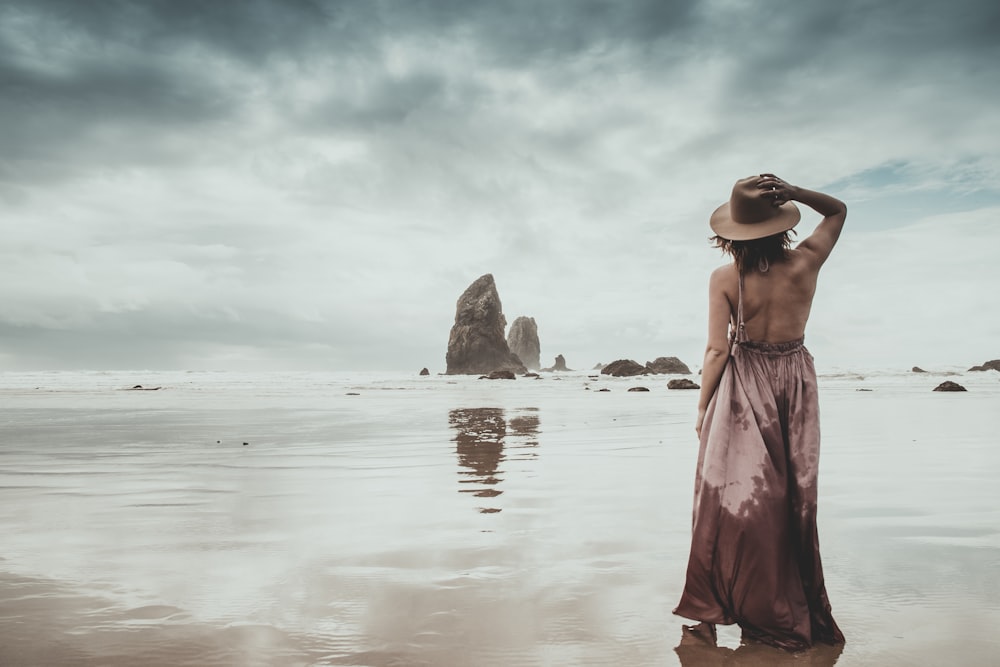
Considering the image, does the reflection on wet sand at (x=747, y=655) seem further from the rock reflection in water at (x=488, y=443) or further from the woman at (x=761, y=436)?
the rock reflection in water at (x=488, y=443)

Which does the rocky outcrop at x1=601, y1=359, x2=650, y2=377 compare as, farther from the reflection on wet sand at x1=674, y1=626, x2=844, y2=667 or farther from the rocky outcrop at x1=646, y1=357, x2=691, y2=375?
the reflection on wet sand at x1=674, y1=626, x2=844, y2=667

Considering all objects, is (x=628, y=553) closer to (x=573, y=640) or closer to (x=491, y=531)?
(x=491, y=531)

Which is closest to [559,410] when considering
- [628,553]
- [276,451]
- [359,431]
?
[359,431]

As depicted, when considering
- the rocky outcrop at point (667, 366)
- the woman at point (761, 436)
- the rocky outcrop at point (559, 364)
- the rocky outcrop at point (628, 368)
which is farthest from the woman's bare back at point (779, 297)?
the rocky outcrop at point (559, 364)

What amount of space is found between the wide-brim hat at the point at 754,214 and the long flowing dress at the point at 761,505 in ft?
1.00

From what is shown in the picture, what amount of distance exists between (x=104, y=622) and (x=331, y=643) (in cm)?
114

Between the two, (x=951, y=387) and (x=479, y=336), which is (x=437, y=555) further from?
(x=479, y=336)

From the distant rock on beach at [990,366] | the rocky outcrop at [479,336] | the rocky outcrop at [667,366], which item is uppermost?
the rocky outcrop at [479,336]

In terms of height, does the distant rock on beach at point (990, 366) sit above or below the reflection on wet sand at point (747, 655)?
above

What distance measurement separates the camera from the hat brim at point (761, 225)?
3090 millimetres

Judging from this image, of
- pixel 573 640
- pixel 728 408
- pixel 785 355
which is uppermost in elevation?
pixel 785 355

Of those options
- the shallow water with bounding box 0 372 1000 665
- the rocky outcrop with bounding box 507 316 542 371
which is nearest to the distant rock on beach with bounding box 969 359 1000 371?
the shallow water with bounding box 0 372 1000 665

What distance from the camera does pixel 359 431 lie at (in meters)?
11.4

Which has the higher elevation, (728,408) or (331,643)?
(728,408)
